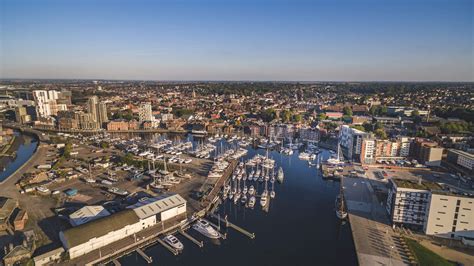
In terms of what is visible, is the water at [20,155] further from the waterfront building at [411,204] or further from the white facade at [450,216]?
the white facade at [450,216]

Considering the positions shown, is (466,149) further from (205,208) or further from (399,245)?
(205,208)

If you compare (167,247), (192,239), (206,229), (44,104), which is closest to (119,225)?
(167,247)

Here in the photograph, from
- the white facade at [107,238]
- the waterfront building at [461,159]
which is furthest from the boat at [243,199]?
the waterfront building at [461,159]

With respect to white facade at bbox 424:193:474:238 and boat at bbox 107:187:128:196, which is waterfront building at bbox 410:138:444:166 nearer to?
white facade at bbox 424:193:474:238

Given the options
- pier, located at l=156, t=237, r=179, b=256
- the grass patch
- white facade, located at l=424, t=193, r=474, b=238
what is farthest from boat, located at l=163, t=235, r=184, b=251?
white facade, located at l=424, t=193, r=474, b=238

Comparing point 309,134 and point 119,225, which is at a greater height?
point 309,134

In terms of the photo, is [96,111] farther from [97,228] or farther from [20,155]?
[97,228]
